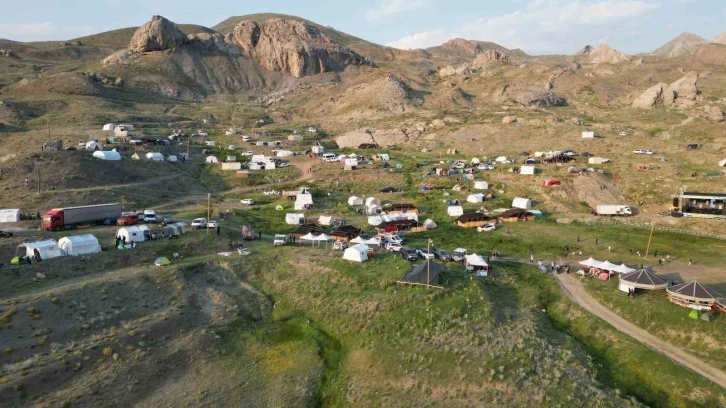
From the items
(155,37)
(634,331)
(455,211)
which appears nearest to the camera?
(634,331)

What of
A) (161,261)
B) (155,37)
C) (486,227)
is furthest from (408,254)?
(155,37)

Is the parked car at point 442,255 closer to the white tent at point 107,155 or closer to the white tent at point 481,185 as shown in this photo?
the white tent at point 481,185

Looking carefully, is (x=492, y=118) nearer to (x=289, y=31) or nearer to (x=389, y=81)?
(x=389, y=81)

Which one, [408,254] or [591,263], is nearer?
[591,263]

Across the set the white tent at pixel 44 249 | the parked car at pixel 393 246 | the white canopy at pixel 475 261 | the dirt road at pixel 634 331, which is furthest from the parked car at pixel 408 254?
the white tent at pixel 44 249

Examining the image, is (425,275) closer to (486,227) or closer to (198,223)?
(486,227)

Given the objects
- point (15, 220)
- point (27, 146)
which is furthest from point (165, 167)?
point (15, 220)
